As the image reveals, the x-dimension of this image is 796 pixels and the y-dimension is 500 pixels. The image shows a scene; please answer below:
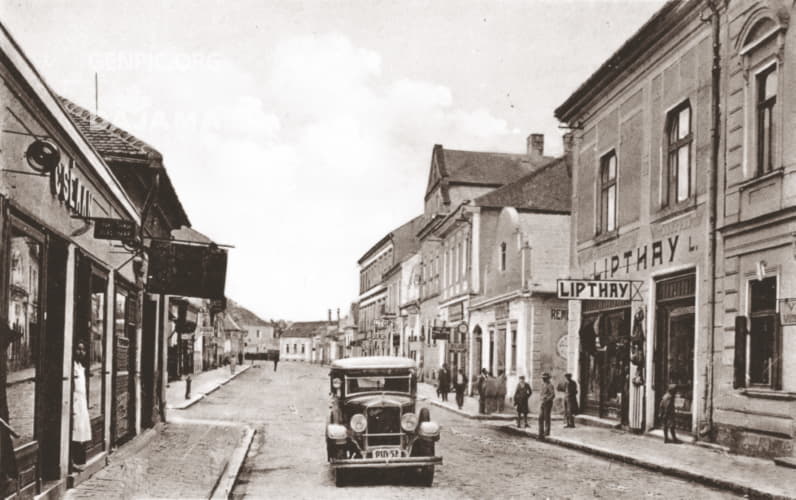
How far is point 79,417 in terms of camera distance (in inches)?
444

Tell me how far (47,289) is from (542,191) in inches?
1059

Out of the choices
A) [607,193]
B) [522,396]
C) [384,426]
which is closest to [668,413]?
[522,396]

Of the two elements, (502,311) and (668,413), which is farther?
(502,311)

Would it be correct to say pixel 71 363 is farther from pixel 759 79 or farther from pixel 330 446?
pixel 759 79

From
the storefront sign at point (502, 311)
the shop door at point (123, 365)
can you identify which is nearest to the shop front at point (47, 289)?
the shop door at point (123, 365)

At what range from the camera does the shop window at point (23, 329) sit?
27.6 ft

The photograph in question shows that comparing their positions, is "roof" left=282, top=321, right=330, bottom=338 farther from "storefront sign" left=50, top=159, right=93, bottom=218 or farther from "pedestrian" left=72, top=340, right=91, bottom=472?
"storefront sign" left=50, top=159, right=93, bottom=218

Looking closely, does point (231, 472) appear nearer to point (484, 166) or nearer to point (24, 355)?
point (24, 355)

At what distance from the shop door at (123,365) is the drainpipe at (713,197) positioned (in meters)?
9.96

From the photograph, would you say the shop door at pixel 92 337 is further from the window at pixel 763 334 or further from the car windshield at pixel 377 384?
the window at pixel 763 334

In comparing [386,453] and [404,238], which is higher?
[404,238]

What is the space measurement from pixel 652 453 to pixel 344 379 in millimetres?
5787

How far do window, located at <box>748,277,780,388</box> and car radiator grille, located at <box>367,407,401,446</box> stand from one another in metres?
5.99

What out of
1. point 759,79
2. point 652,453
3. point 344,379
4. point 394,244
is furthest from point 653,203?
point 394,244
